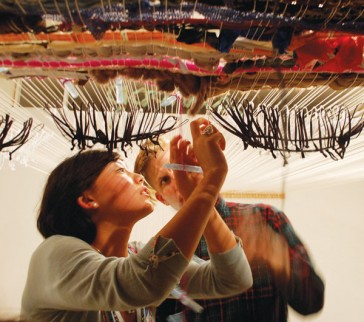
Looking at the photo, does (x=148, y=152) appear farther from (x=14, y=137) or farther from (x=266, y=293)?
(x=266, y=293)

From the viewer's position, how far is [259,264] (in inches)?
37.7

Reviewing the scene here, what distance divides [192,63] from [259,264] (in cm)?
63

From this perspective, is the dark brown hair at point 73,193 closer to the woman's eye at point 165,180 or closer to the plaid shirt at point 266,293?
the woman's eye at point 165,180

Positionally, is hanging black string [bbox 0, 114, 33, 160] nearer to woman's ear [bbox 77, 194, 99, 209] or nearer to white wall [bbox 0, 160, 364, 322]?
woman's ear [bbox 77, 194, 99, 209]

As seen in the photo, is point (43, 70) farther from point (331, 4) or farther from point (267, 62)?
point (331, 4)

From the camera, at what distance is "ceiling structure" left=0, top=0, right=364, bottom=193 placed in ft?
1.83

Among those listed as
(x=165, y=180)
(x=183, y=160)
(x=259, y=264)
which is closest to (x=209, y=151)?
(x=183, y=160)

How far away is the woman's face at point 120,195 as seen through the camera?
0.80 meters

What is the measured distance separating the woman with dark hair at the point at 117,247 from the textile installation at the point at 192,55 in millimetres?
112

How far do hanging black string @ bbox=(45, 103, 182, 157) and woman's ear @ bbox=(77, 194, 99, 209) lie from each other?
0.51 feet

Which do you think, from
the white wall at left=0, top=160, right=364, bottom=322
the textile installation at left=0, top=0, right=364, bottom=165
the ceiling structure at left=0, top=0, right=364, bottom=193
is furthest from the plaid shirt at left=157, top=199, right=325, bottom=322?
the white wall at left=0, top=160, right=364, bottom=322

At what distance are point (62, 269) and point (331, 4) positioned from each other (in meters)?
0.70

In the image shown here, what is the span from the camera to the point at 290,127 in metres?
0.81

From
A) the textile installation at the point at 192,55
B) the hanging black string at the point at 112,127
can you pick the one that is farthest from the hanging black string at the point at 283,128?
the hanging black string at the point at 112,127
